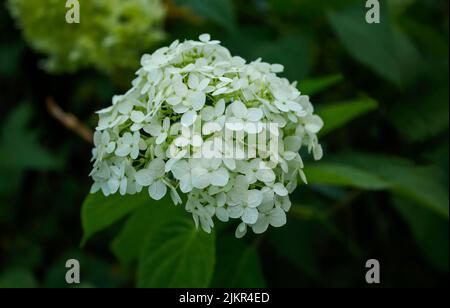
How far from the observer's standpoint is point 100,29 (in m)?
1.70

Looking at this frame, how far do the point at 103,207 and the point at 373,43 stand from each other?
2.75ft

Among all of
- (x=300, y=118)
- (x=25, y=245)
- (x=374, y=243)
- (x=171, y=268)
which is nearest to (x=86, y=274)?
(x=25, y=245)

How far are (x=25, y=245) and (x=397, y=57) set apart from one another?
→ 121 centimetres

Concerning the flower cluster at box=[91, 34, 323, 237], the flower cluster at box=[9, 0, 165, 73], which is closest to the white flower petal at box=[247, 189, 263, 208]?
the flower cluster at box=[91, 34, 323, 237]

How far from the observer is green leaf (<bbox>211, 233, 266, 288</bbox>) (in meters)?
1.28

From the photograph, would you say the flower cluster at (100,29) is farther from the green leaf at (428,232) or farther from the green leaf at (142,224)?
the green leaf at (428,232)

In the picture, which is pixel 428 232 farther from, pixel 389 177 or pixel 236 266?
pixel 236 266

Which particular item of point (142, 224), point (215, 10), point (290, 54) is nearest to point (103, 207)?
point (142, 224)

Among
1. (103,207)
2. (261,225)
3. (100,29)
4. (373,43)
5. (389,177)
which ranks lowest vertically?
(261,225)

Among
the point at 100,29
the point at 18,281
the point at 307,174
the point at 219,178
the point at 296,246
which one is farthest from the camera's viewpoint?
the point at 100,29

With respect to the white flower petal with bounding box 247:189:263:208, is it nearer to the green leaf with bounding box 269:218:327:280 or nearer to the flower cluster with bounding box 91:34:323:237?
the flower cluster with bounding box 91:34:323:237

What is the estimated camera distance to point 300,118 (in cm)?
104

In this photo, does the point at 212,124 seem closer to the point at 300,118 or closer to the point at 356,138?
the point at 300,118

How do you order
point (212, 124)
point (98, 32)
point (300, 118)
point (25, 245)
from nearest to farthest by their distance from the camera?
point (212, 124) < point (300, 118) < point (98, 32) < point (25, 245)
